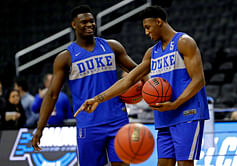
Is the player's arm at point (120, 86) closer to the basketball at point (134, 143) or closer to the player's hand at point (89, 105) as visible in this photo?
the player's hand at point (89, 105)

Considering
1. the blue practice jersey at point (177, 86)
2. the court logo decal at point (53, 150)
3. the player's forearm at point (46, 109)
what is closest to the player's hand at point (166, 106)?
the blue practice jersey at point (177, 86)

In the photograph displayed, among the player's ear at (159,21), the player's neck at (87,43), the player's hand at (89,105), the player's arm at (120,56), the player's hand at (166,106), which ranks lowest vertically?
the player's hand at (166,106)

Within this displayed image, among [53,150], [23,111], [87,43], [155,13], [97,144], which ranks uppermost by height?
[155,13]

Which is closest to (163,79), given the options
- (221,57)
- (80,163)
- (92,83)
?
(92,83)

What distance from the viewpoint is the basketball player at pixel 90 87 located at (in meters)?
Result: 4.50

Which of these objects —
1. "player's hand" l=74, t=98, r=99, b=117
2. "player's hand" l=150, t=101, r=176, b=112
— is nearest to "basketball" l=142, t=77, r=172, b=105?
"player's hand" l=150, t=101, r=176, b=112

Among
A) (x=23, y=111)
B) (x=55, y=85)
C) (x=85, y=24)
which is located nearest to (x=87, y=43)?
(x=85, y=24)

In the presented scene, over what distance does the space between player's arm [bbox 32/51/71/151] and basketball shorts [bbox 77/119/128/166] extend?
49 centimetres

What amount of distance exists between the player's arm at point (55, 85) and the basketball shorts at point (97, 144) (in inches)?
19.2

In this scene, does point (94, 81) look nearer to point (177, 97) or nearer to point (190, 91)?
point (177, 97)

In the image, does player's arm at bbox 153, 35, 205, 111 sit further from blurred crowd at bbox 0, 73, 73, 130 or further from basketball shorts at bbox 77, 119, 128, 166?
blurred crowd at bbox 0, 73, 73, 130

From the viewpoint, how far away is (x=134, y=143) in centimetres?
394

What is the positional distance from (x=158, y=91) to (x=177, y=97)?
230 mm

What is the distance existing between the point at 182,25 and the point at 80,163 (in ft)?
30.6
